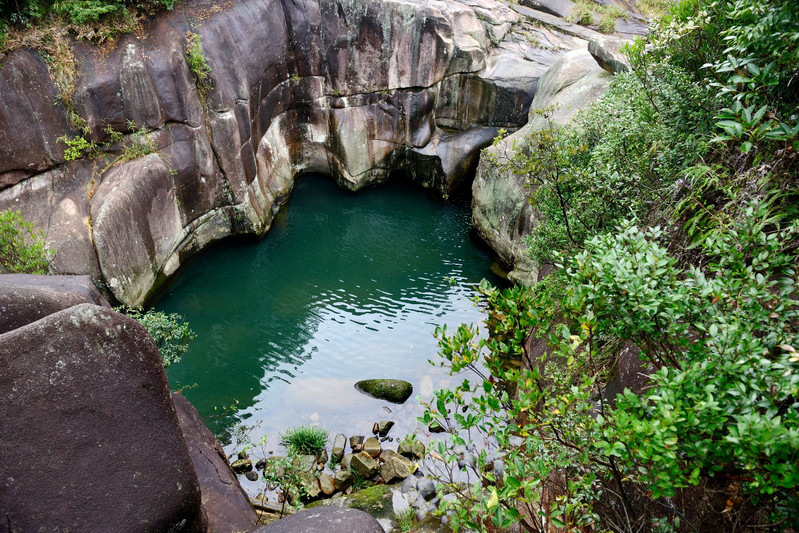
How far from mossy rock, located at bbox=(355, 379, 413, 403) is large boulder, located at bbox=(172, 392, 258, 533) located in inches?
164

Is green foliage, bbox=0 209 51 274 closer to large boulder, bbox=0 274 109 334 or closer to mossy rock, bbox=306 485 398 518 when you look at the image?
large boulder, bbox=0 274 109 334

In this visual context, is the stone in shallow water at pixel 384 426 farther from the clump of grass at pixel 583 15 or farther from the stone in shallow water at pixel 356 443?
the clump of grass at pixel 583 15

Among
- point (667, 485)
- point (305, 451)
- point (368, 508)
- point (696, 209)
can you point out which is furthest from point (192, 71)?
point (667, 485)

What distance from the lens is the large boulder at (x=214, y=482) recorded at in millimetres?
5766


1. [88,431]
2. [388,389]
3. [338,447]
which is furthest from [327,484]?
[88,431]

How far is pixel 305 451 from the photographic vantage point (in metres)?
9.27

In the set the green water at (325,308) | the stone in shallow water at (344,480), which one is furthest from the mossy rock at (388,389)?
the stone in shallow water at (344,480)

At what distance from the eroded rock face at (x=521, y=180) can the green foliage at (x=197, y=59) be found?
8.28 m

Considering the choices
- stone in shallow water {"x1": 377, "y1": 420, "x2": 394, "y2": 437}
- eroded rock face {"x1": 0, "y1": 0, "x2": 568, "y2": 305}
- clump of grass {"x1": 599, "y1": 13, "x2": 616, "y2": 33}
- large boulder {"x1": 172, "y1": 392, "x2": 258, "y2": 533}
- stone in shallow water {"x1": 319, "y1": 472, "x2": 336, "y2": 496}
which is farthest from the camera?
clump of grass {"x1": 599, "y1": 13, "x2": 616, "y2": 33}

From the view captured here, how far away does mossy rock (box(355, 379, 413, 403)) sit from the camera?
10.6m

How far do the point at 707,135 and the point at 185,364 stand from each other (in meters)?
11.3

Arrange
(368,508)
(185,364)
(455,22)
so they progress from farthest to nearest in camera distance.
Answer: (455,22)
(185,364)
(368,508)

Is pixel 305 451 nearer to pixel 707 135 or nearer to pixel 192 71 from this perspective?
pixel 707 135

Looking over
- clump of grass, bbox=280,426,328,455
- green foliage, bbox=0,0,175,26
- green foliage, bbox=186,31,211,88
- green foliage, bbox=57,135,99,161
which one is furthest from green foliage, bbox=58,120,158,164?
clump of grass, bbox=280,426,328,455
